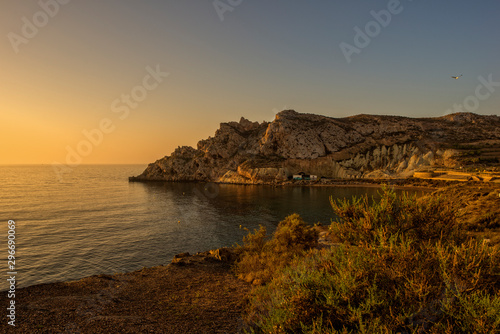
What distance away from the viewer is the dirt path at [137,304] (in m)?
11.0

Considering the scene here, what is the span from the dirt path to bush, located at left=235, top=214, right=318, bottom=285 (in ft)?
3.94

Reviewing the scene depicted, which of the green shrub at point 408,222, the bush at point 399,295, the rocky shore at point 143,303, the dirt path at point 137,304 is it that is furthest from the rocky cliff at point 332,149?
the bush at point 399,295

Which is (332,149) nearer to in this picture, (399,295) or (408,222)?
(408,222)

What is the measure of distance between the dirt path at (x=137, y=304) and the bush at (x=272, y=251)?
1200 mm

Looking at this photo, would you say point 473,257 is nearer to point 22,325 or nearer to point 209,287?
point 209,287

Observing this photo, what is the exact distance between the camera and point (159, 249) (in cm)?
3138

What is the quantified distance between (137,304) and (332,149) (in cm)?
12929

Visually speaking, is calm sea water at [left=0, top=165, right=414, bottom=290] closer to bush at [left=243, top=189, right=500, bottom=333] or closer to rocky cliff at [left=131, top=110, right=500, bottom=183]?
bush at [left=243, top=189, right=500, bottom=333]

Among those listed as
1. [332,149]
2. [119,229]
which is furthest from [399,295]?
[332,149]

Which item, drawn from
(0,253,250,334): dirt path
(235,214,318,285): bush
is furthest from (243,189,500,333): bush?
(235,214,318,285): bush

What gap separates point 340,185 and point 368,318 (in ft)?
320

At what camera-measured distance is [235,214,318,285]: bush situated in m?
17.9

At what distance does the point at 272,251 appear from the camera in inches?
842

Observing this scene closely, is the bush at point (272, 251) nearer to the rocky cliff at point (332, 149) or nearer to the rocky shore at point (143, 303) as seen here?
the rocky shore at point (143, 303)
